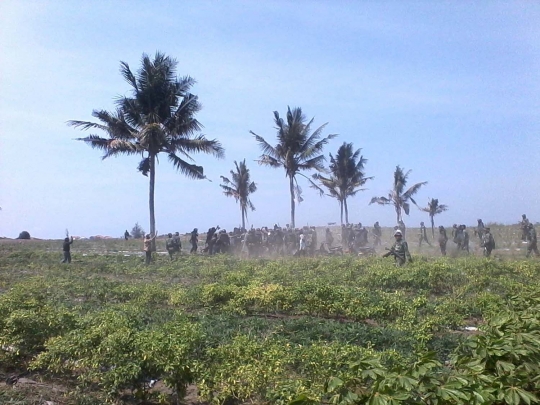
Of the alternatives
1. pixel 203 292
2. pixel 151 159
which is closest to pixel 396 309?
pixel 203 292

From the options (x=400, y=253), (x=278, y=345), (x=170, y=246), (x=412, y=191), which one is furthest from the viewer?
(x=412, y=191)

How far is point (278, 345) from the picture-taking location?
6.11 metres

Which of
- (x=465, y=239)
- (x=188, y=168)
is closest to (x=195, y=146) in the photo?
(x=188, y=168)

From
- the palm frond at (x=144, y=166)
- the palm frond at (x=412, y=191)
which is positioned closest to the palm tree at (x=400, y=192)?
the palm frond at (x=412, y=191)

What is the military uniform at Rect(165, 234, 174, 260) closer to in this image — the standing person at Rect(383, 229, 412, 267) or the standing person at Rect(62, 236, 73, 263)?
the standing person at Rect(62, 236, 73, 263)

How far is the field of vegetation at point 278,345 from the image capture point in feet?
11.6

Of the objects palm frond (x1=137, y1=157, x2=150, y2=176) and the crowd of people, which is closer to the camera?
the crowd of people

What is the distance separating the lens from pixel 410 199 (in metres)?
40.6

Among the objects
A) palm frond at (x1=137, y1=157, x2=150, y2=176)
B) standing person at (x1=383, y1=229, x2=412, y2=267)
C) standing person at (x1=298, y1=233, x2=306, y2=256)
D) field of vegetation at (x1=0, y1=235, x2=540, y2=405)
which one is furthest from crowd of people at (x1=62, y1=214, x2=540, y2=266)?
field of vegetation at (x1=0, y1=235, x2=540, y2=405)

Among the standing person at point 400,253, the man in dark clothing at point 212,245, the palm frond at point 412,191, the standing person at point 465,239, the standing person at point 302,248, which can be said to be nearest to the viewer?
the standing person at point 400,253

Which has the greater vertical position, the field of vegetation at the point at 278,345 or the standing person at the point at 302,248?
the standing person at the point at 302,248

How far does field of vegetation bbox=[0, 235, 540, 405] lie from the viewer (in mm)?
3527

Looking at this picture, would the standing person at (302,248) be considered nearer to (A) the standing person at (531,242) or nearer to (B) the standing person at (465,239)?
(B) the standing person at (465,239)

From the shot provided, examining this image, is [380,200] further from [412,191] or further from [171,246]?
[171,246]
